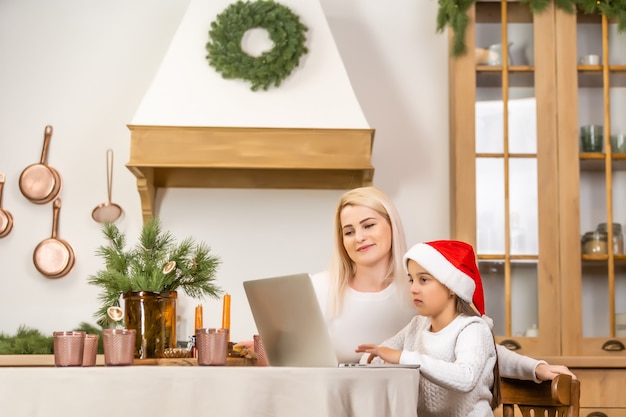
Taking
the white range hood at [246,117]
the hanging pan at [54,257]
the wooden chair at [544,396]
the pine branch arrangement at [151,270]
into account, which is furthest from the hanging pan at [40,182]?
the wooden chair at [544,396]

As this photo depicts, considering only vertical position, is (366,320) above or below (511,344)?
above

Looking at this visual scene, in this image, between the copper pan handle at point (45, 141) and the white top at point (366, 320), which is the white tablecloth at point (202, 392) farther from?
the copper pan handle at point (45, 141)

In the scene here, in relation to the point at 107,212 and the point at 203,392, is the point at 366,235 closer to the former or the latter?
the point at 203,392

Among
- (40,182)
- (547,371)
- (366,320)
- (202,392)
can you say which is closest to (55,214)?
(40,182)

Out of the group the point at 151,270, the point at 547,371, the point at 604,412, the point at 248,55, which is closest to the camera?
the point at 151,270

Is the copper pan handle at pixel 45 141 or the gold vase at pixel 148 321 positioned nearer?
the gold vase at pixel 148 321

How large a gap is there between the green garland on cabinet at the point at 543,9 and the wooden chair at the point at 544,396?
2.05 meters

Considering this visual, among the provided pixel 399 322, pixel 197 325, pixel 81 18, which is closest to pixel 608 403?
pixel 399 322

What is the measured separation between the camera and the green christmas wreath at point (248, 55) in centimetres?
360

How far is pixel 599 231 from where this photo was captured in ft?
12.2

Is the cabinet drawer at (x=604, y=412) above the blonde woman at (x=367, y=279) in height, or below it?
below

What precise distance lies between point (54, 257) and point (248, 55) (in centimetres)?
122

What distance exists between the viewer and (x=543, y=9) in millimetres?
3742

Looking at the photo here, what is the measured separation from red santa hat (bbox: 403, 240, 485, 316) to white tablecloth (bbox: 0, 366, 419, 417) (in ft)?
1.89
